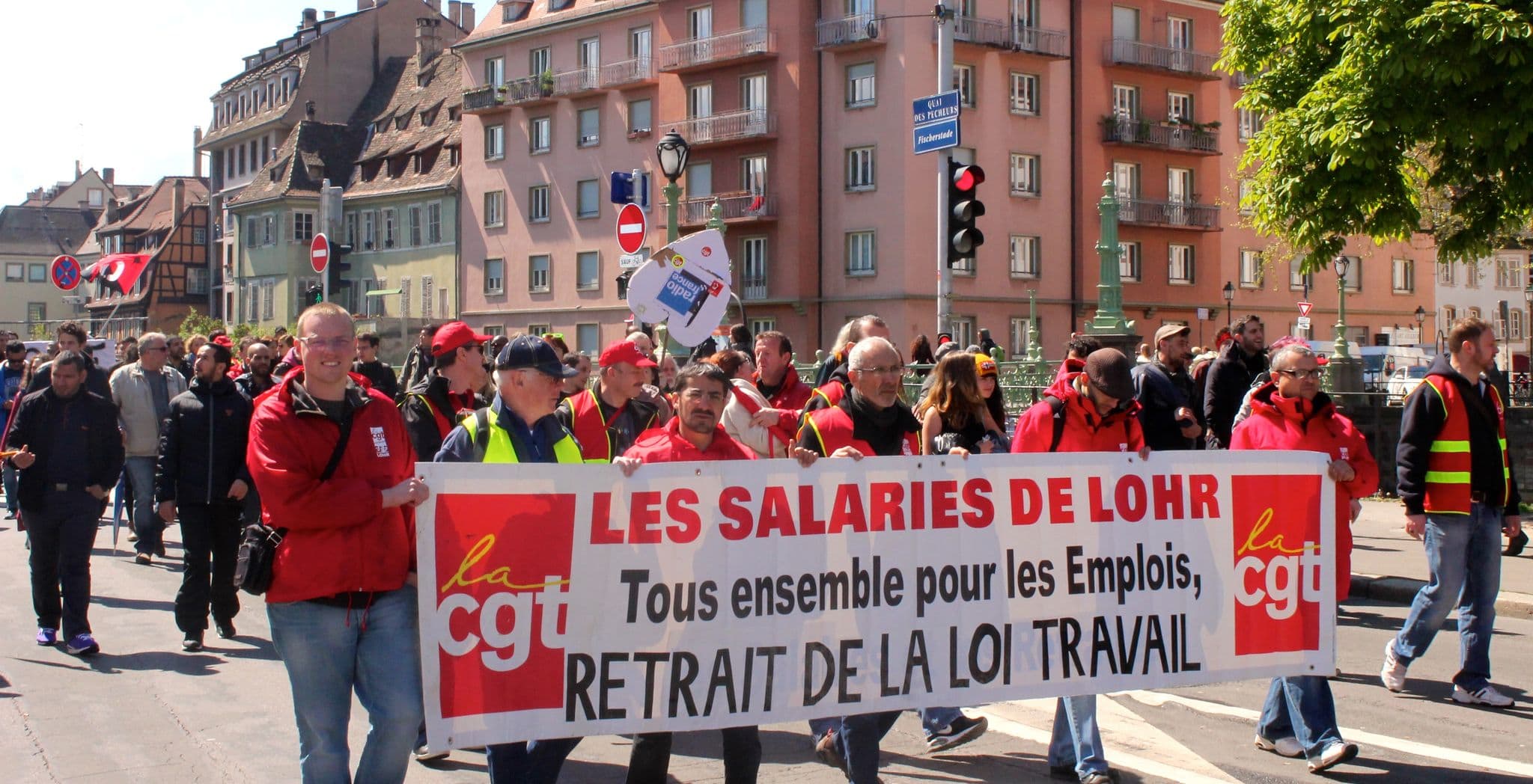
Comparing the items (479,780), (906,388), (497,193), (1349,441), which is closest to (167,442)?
(479,780)

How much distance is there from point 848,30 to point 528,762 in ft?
142

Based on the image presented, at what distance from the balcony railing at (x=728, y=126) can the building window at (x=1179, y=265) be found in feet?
50.5

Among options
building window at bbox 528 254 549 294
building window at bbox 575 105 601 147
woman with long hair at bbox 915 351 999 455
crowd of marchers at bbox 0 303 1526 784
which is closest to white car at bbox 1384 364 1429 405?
crowd of marchers at bbox 0 303 1526 784

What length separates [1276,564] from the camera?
648 cm

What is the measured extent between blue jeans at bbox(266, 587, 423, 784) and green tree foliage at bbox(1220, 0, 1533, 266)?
16892 millimetres

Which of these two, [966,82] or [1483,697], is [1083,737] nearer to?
[1483,697]

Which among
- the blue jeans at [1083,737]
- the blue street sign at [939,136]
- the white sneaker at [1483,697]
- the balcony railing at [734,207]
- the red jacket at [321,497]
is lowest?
the white sneaker at [1483,697]

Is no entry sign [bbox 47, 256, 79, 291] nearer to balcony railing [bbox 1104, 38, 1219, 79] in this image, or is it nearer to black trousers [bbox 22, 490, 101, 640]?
black trousers [bbox 22, 490, 101, 640]

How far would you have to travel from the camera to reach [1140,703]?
7.95 meters

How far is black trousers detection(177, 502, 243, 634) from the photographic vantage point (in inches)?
374

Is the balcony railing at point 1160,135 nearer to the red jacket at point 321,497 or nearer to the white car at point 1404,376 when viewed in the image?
the white car at point 1404,376

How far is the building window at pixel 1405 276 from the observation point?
5997 centimetres

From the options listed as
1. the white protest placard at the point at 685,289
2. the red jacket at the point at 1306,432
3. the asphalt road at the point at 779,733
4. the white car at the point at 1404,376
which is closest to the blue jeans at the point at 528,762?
the asphalt road at the point at 779,733

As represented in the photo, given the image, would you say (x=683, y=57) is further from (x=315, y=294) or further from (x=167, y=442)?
(x=167, y=442)
